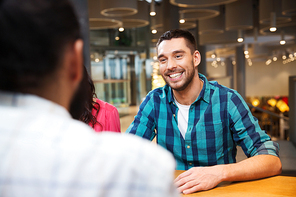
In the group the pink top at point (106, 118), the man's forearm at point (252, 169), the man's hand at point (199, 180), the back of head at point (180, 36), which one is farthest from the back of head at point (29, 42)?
the back of head at point (180, 36)

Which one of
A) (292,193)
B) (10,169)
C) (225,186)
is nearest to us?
(10,169)

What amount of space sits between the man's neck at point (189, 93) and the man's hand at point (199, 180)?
1.99 feet

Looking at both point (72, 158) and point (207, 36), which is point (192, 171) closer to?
point (72, 158)

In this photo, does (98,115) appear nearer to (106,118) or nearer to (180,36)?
(106,118)

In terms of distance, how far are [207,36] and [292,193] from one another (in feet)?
29.6

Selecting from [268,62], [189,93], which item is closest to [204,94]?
[189,93]

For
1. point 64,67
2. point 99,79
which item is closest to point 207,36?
point 99,79

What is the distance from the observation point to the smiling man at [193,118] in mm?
1553

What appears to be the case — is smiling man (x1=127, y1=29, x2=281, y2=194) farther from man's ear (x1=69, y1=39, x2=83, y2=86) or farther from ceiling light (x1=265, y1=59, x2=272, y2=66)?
ceiling light (x1=265, y1=59, x2=272, y2=66)

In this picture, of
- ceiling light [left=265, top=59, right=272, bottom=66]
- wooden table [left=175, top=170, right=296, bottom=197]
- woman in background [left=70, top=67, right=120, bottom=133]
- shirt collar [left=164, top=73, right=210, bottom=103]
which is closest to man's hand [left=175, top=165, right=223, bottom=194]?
wooden table [left=175, top=170, right=296, bottom=197]

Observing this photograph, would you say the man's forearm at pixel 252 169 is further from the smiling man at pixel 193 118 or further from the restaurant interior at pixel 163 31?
the restaurant interior at pixel 163 31

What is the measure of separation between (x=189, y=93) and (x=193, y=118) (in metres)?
0.18

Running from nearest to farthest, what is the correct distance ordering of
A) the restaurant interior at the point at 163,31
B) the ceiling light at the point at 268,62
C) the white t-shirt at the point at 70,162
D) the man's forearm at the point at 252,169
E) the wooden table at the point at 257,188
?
the white t-shirt at the point at 70,162 → the wooden table at the point at 257,188 → the man's forearm at the point at 252,169 → the restaurant interior at the point at 163,31 → the ceiling light at the point at 268,62

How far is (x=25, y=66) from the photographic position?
0.40 m
